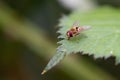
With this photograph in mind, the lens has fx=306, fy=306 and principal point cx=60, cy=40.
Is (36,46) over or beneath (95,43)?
beneath

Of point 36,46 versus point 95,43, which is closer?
point 95,43

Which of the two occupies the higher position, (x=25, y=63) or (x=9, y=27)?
(x=9, y=27)

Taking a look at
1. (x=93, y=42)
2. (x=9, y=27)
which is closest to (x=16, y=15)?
(x=9, y=27)

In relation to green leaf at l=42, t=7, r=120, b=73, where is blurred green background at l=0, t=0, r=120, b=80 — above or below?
below

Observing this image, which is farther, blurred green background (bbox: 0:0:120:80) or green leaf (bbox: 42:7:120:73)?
blurred green background (bbox: 0:0:120:80)

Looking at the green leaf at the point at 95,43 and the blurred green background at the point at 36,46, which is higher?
the green leaf at the point at 95,43

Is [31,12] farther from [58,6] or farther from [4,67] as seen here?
[4,67]

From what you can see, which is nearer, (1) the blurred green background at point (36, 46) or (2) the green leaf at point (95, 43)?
(2) the green leaf at point (95, 43)

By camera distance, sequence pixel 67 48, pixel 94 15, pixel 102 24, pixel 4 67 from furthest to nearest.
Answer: pixel 4 67
pixel 94 15
pixel 102 24
pixel 67 48
